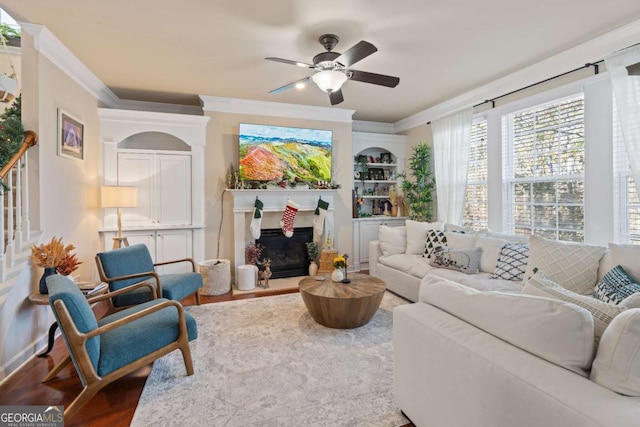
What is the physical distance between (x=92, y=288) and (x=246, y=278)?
1851 mm

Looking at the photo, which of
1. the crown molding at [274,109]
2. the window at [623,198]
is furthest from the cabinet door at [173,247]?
the window at [623,198]

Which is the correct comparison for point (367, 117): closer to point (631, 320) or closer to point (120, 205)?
point (120, 205)

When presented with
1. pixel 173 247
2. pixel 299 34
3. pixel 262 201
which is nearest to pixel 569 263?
pixel 299 34

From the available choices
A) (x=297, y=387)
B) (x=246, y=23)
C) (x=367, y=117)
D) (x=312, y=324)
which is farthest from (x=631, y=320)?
(x=367, y=117)

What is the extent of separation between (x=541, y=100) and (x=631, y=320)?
3.43 meters

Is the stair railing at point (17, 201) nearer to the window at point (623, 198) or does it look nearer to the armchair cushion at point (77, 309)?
the armchair cushion at point (77, 309)

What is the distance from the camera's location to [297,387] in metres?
2.06

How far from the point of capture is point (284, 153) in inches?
187

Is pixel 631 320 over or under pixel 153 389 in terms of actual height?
over

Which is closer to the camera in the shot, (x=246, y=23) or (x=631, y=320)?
(x=631, y=320)

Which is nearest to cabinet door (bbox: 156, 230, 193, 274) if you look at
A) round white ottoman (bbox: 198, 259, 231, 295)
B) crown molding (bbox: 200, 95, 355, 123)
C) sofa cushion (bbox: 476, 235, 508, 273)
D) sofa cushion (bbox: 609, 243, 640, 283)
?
round white ottoman (bbox: 198, 259, 231, 295)

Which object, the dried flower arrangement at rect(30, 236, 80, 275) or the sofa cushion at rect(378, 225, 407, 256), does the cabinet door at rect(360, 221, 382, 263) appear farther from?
the dried flower arrangement at rect(30, 236, 80, 275)

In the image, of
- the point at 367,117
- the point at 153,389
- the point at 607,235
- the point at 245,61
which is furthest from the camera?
the point at 367,117

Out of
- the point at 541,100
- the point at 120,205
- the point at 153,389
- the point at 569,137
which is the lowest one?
the point at 153,389
